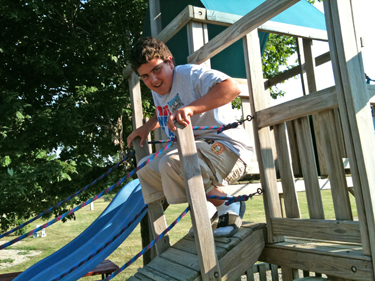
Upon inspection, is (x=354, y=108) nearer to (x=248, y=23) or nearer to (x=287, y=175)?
(x=287, y=175)

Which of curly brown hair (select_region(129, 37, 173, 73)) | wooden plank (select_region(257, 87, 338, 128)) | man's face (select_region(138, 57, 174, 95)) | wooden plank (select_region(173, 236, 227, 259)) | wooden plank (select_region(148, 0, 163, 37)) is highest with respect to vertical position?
wooden plank (select_region(148, 0, 163, 37))

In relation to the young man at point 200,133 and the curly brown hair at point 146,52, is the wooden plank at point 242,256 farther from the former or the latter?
the curly brown hair at point 146,52

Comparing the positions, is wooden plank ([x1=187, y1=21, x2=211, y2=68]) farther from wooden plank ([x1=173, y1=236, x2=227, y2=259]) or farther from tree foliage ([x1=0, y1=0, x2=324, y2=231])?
tree foliage ([x1=0, y1=0, x2=324, y2=231])

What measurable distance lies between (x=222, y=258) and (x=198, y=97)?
108 cm

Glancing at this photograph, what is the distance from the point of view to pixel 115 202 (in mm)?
4203

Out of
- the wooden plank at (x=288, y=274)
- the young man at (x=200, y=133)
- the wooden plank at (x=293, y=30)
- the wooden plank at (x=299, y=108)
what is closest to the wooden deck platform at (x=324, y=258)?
the young man at (x=200, y=133)

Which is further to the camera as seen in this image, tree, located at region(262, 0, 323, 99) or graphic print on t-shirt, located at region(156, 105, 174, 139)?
tree, located at region(262, 0, 323, 99)

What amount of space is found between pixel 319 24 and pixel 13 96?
485 centimetres

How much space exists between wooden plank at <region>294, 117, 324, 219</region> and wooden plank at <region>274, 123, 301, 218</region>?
0.40 ft

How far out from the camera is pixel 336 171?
212cm

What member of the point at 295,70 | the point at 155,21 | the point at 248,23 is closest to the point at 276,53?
the point at 295,70

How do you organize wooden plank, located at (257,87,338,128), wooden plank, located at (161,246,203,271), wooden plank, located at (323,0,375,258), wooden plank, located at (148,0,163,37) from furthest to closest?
wooden plank, located at (148,0,163,37)
wooden plank, located at (161,246,203,271)
wooden plank, located at (257,87,338,128)
wooden plank, located at (323,0,375,258)

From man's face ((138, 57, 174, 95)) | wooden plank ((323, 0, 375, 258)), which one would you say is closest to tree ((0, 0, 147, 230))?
man's face ((138, 57, 174, 95))

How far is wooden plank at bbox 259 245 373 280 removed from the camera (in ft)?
6.41
